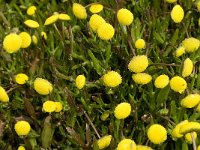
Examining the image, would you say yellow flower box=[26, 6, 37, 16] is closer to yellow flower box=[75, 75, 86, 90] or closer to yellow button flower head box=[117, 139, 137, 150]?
yellow flower box=[75, 75, 86, 90]

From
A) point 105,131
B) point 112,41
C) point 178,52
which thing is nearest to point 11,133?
point 105,131

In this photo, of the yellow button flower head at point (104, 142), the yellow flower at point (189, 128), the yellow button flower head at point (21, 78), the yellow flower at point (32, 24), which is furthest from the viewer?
the yellow flower at point (32, 24)

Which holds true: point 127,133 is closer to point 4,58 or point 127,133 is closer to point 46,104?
point 46,104

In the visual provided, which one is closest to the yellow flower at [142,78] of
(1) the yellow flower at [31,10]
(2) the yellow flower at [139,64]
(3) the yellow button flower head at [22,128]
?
(2) the yellow flower at [139,64]

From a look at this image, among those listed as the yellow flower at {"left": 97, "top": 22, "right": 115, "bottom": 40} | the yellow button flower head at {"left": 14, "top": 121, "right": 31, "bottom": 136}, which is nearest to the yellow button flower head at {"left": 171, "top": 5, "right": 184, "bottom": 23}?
the yellow flower at {"left": 97, "top": 22, "right": 115, "bottom": 40}

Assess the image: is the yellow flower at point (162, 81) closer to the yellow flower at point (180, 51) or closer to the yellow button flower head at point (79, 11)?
the yellow flower at point (180, 51)

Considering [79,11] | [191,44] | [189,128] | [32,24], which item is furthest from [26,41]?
[189,128]
